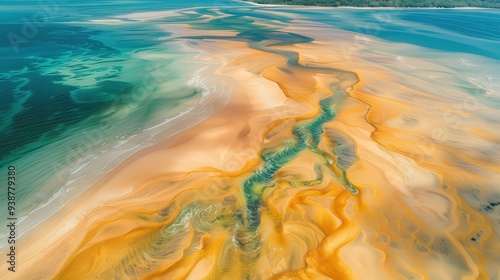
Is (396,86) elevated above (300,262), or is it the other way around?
(300,262)

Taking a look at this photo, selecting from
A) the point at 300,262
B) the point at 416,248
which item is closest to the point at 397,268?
the point at 416,248

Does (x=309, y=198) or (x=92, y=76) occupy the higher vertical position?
(x=309, y=198)

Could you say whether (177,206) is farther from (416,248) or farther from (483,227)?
(483,227)

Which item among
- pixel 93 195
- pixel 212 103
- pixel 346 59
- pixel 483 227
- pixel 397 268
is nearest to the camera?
pixel 397 268

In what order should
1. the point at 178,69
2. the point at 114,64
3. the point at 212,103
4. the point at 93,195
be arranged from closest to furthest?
the point at 93,195 < the point at 212,103 < the point at 178,69 < the point at 114,64

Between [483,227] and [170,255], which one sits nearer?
[170,255]
